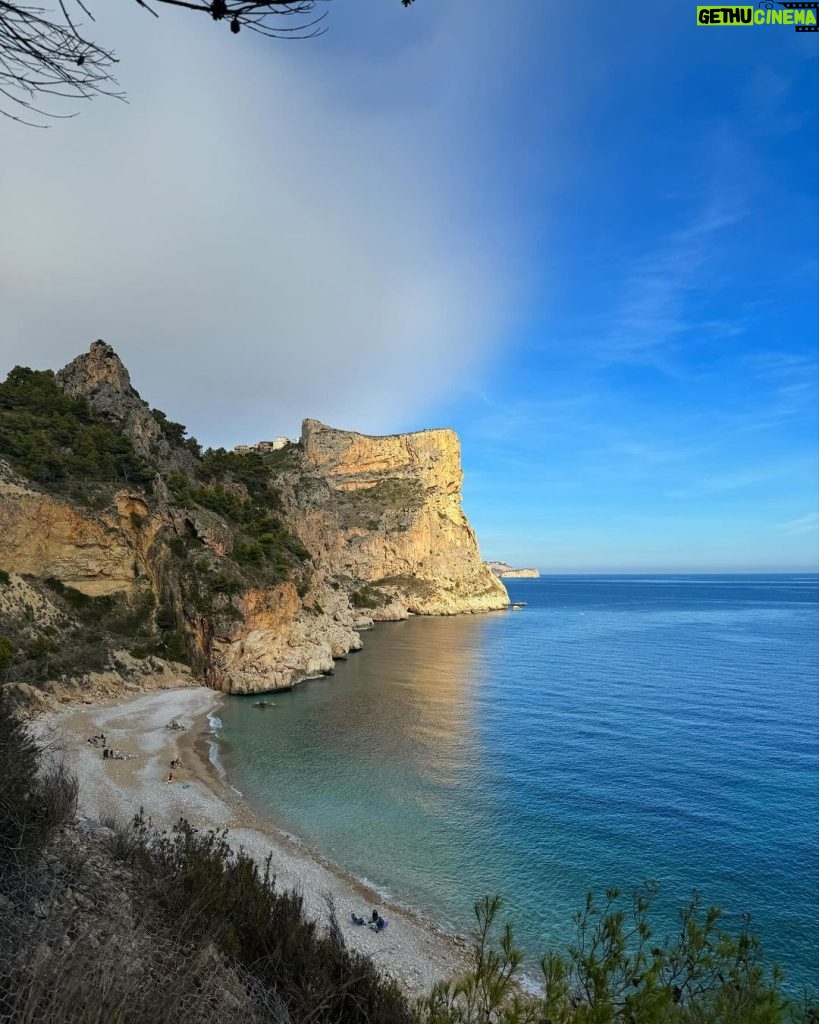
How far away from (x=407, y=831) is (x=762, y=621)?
89902mm

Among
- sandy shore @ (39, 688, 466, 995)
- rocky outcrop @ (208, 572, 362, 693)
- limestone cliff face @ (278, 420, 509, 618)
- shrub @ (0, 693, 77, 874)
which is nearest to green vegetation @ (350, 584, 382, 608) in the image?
limestone cliff face @ (278, 420, 509, 618)

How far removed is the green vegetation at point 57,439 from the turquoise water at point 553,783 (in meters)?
20.9

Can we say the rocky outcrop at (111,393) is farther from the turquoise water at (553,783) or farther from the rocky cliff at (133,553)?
the turquoise water at (553,783)

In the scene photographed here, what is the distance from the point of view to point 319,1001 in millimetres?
5516

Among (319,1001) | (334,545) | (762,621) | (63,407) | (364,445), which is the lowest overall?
(762,621)

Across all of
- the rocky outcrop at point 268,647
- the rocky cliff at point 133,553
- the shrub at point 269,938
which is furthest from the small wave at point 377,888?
the rocky outcrop at point 268,647

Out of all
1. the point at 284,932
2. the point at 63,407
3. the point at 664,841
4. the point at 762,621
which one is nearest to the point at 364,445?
the point at 63,407

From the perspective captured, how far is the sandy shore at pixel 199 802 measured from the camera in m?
12.9

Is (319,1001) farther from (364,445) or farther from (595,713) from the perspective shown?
(364,445)

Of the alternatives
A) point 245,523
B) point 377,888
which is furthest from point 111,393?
point 377,888

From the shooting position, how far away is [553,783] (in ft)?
74.0

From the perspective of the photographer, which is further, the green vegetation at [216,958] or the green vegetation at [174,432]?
the green vegetation at [174,432]

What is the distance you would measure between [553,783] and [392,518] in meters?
90.8

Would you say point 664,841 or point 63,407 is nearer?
point 664,841
